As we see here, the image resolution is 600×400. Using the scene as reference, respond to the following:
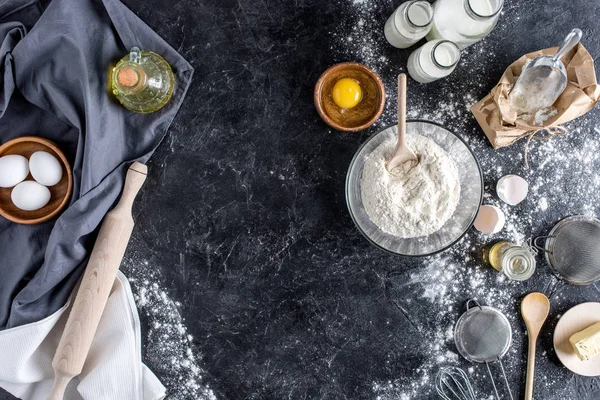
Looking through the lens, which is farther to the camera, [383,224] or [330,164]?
[330,164]

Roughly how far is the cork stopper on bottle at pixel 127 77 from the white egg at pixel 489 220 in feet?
3.22

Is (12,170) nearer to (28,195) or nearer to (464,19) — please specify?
(28,195)

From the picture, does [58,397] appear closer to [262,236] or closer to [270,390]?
[270,390]

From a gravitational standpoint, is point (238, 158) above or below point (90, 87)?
below

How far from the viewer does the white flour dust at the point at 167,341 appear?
1466mm

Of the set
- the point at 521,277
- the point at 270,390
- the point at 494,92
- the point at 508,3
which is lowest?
the point at 270,390

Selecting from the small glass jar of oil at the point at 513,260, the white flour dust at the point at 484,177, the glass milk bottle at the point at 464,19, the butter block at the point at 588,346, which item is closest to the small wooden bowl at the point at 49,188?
the white flour dust at the point at 484,177

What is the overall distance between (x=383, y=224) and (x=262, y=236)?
34 cm

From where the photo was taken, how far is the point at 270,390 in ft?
4.82

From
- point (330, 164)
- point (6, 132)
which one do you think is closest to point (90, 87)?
point (6, 132)

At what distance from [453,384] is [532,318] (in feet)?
0.95

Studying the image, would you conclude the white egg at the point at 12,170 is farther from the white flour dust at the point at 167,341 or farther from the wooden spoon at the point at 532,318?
the wooden spoon at the point at 532,318

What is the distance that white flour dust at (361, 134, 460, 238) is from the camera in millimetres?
1296

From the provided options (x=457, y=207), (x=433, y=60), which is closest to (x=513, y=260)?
(x=457, y=207)
